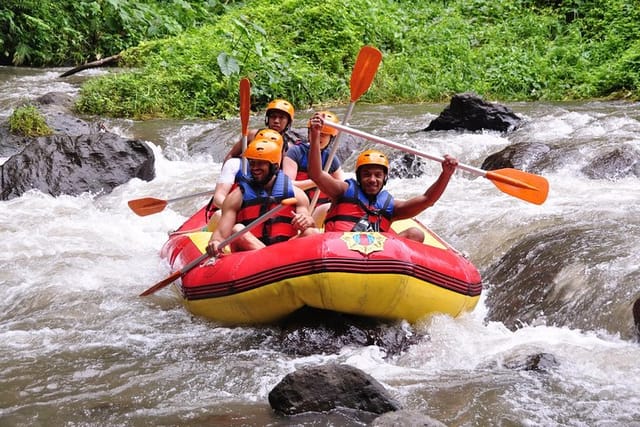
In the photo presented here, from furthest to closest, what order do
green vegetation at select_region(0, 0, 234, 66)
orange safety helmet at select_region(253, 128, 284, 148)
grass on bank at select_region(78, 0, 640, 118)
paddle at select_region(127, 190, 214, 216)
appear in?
green vegetation at select_region(0, 0, 234, 66) < grass on bank at select_region(78, 0, 640, 118) < paddle at select_region(127, 190, 214, 216) < orange safety helmet at select_region(253, 128, 284, 148)

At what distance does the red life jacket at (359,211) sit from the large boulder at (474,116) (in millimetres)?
4877

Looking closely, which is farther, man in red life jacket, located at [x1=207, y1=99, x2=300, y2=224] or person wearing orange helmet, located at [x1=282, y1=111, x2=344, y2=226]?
man in red life jacket, located at [x1=207, y1=99, x2=300, y2=224]

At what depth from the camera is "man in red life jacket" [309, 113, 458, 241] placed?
503 centimetres

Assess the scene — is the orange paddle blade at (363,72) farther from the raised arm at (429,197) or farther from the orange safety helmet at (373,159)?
the raised arm at (429,197)

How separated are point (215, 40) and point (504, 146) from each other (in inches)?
232

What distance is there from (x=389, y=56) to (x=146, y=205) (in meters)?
7.75

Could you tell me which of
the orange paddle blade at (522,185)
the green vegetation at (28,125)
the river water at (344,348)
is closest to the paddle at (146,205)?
the river water at (344,348)

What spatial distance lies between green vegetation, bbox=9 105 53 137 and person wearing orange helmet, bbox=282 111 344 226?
461 centimetres

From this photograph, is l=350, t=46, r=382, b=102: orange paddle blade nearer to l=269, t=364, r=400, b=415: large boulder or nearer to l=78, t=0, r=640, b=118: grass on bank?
l=269, t=364, r=400, b=415: large boulder

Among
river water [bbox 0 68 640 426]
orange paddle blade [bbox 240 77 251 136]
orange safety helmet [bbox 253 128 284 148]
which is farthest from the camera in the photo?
orange paddle blade [bbox 240 77 251 136]

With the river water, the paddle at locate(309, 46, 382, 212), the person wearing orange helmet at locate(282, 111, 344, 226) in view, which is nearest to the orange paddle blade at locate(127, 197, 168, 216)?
the river water

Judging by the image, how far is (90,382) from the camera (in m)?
4.18

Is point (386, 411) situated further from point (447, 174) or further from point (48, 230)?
point (48, 230)

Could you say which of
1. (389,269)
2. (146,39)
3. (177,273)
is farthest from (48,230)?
(146,39)
